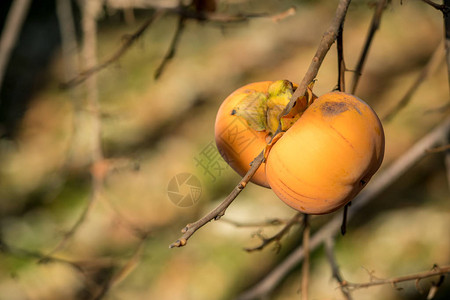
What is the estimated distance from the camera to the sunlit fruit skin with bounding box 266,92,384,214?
0.71 meters

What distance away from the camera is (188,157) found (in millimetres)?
3129

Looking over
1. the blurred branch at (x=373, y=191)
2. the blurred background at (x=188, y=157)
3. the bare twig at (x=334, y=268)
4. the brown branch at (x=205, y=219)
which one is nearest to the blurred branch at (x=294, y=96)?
the brown branch at (x=205, y=219)

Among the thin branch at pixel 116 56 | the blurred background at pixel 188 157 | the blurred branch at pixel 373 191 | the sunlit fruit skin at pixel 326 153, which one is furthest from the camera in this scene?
the blurred background at pixel 188 157

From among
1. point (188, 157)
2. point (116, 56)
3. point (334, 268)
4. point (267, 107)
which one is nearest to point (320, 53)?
point (267, 107)

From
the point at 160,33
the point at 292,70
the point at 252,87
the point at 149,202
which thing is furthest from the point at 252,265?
the point at 252,87

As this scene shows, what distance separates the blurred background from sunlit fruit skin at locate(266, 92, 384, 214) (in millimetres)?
1791

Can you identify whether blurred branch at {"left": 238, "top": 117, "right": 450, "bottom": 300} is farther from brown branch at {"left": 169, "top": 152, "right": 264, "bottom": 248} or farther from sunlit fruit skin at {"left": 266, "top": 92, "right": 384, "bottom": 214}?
Answer: brown branch at {"left": 169, "top": 152, "right": 264, "bottom": 248}

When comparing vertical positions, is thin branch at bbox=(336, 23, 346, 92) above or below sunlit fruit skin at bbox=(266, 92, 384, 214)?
above

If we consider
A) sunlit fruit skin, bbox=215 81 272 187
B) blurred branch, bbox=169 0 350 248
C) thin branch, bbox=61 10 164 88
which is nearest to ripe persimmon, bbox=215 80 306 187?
sunlit fruit skin, bbox=215 81 272 187

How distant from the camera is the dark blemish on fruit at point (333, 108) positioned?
725 mm

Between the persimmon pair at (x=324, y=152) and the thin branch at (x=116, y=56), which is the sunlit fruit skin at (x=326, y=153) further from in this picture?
the thin branch at (x=116, y=56)

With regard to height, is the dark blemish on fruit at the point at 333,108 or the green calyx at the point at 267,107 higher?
the dark blemish on fruit at the point at 333,108

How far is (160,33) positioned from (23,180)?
1296 mm

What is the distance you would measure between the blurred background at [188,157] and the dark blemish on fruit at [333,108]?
5.92 feet
